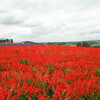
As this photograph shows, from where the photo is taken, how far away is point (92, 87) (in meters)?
3.54

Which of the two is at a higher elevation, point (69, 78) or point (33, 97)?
point (69, 78)

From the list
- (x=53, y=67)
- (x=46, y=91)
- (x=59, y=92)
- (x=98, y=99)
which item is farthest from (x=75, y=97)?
(x=53, y=67)

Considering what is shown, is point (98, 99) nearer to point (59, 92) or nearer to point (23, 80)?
point (59, 92)

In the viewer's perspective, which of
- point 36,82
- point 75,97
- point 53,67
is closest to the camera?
point 75,97

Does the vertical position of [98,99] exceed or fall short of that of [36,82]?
it falls short

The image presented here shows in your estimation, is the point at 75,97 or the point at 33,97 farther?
the point at 33,97

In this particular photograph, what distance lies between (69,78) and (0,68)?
3.41 meters

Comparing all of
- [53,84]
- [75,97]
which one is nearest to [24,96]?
[53,84]

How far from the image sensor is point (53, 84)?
149 inches

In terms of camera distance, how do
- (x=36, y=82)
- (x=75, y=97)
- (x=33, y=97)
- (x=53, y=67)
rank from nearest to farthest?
(x=75, y=97) < (x=33, y=97) < (x=36, y=82) < (x=53, y=67)

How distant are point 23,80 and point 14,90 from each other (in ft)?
2.26

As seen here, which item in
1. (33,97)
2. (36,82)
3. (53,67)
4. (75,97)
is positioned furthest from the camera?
(53,67)

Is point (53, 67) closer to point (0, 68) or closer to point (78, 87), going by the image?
point (0, 68)

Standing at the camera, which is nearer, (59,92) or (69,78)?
(59,92)
